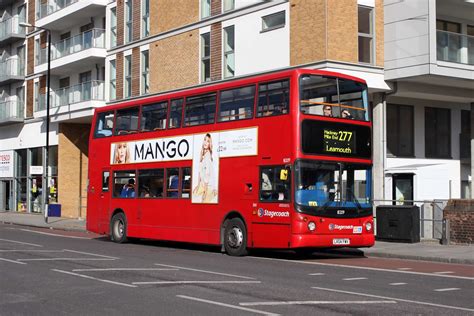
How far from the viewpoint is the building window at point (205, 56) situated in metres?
30.0

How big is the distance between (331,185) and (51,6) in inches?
1202

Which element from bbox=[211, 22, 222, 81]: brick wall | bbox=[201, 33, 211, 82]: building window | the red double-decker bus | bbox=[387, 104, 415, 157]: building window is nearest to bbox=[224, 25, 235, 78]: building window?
bbox=[211, 22, 222, 81]: brick wall

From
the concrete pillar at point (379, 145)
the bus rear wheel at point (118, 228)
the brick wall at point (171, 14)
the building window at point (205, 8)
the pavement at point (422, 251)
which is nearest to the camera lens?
the pavement at point (422, 251)

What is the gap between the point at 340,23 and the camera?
23984mm

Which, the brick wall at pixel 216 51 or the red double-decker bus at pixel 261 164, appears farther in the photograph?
the brick wall at pixel 216 51

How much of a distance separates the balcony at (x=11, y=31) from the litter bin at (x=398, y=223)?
32.7 m

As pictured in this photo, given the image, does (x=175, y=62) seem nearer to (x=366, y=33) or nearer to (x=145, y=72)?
(x=145, y=72)

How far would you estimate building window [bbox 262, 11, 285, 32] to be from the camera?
25672mm


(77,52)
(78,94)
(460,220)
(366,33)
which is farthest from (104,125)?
(77,52)

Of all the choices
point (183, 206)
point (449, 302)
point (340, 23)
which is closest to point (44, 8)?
point (340, 23)

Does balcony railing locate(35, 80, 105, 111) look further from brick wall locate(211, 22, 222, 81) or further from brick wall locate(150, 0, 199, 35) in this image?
brick wall locate(211, 22, 222, 81)

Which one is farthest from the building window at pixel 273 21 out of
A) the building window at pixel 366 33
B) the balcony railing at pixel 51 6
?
the balcony railing at pixel 51 6

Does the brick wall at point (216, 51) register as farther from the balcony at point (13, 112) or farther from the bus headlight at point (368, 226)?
the balcony at point (13, 112)

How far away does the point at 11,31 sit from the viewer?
153 ft
